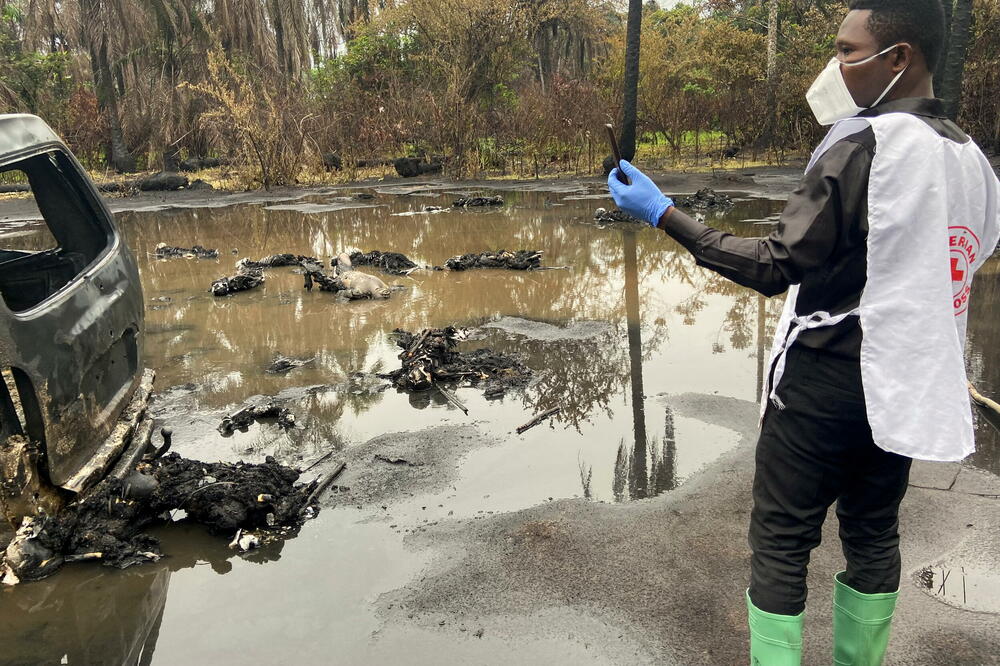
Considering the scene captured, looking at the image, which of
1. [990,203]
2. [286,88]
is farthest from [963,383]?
[286,88]

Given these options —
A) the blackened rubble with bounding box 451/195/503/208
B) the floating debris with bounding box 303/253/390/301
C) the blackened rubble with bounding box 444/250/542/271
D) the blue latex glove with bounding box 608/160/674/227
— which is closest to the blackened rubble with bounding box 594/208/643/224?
the blackened rubble with bounding box 451/195/503/208

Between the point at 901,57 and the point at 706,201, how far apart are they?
13569 mm

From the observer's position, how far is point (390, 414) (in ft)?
17.5

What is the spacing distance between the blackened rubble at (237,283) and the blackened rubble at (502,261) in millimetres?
2382

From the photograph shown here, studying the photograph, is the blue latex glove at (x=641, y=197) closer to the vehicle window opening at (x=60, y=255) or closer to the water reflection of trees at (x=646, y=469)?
the water reflection of trees at (x=646, y=469)

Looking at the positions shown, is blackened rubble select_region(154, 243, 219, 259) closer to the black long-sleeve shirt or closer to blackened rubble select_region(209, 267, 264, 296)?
blackened rubble select_region(209, 267, 264, 296)

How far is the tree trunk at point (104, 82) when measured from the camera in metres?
24.4

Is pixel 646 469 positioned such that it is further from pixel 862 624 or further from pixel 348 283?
pixel 348 283

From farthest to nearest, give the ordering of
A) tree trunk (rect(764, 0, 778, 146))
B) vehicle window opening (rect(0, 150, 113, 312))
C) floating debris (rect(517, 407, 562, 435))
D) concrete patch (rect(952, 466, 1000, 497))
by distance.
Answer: tree trunk (rect(764, 0, 778, 146))
floating debris (rect(517, 407, 562, 435))
vehicle window opening (rect(0, 150, 113, 312))
concrete patch (rect(952, 466, 1000, 497))

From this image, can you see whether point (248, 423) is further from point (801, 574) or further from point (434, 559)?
point (801, 574)

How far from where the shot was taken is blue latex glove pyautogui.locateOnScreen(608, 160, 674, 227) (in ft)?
7.82

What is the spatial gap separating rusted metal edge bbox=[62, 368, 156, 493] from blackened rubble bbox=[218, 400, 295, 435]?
799mm


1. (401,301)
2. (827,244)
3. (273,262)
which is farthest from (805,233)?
(273,262)

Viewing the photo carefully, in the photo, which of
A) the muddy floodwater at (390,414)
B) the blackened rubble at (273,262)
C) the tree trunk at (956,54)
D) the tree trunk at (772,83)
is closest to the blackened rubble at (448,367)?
the muddy floodwater at (390,414)
